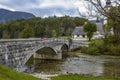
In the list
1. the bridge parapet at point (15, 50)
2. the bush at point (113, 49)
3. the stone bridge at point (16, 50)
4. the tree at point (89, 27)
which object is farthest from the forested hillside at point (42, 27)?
the bridge parapet at point (15, 50)

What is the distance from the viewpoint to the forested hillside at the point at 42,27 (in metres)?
118

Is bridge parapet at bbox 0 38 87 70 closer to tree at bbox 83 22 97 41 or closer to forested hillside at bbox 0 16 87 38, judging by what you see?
tree at bbox 83 22 97 41

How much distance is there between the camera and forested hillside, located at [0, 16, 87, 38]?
388 feet

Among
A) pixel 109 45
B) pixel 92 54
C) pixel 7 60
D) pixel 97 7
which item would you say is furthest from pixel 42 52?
pixel 97 7

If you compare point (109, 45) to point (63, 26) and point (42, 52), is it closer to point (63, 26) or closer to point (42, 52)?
point (42, 52)

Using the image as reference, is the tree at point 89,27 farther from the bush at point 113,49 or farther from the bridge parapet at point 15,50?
the bridge parapet at point 15,50

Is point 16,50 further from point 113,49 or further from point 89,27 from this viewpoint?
point 89,27

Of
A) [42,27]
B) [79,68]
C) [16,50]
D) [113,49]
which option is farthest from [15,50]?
[42,27]

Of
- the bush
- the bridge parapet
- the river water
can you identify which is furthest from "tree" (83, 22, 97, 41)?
the bridge parapet

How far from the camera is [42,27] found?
121m

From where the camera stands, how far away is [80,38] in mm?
113812

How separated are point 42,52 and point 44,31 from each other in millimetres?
45476

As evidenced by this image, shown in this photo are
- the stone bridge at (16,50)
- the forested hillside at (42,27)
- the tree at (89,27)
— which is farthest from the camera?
the forested hillside at (42,27)

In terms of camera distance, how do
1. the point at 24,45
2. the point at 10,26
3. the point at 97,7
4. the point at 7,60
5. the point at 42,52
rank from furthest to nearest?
the point at 10,26, the point at 42,52, the point at 24,45, the point at 7,60, the point at 97,7
